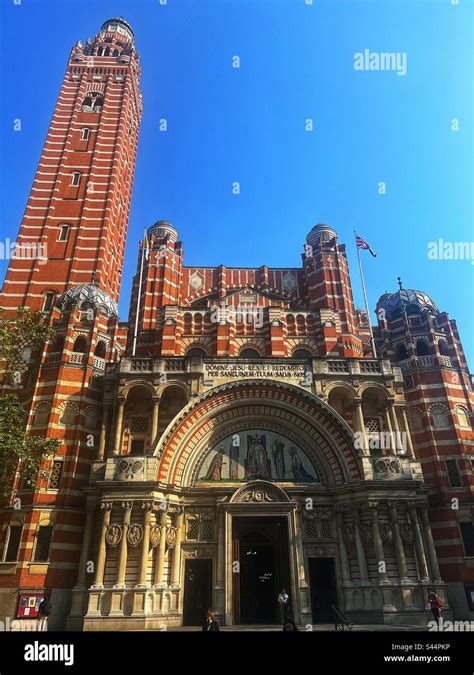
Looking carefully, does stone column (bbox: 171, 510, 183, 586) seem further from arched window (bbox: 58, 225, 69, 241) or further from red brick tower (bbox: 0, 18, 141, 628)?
arched window (bbox: 58, 225, 69, 241)

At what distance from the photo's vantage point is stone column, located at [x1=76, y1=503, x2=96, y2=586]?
21.1 meters

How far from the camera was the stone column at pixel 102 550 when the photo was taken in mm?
20078

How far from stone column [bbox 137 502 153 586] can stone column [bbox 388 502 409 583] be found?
1203cm

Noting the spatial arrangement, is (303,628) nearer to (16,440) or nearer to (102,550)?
(102,550)

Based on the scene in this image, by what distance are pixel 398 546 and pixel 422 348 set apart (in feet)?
47.9

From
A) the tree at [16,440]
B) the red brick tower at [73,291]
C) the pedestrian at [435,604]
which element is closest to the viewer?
the pedestrian at [435,604]

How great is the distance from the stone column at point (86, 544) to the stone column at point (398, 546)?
1513 centimetres

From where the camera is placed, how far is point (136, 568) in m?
20.5

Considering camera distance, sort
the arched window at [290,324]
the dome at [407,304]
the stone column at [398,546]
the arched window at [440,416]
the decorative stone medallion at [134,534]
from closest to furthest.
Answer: the stone column at [398,546] < the decorative stone medallion at [134,534] < the arched window at [440,416] < the arched window at [290,324] < the dome at [407,304]

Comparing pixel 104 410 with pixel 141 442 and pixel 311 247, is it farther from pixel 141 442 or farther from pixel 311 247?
pixel 311 247

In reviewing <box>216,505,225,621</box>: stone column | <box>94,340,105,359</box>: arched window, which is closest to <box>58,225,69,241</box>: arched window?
<box>94,340,105,359</box>: arched window

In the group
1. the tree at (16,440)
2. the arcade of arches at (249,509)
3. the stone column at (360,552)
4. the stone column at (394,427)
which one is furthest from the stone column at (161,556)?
the stone column at (394,427)

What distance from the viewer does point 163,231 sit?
37.2 m

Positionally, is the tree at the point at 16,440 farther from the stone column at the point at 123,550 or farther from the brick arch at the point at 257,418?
the brick arch at the point at 257,418
